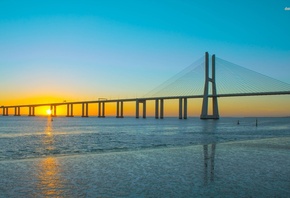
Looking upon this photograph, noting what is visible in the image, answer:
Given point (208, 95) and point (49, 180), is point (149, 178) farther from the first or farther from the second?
point (208, 95)

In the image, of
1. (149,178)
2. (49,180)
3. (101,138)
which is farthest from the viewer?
(101,138)

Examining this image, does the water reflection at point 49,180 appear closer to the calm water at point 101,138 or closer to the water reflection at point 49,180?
the water reflection at point 49,180

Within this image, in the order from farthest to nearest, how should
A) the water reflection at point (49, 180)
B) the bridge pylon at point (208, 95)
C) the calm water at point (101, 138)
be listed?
the bridge pylon at point (208, 95)
the calm water at point (101, 138)
the water reflection at point (49, 180)

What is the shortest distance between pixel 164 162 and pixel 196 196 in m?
4.96

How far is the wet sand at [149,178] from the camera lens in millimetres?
6928

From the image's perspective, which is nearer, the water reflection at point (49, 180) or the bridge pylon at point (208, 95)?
the water reflection at point (49, 180)

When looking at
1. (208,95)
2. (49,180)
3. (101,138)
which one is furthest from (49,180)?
(208,95)

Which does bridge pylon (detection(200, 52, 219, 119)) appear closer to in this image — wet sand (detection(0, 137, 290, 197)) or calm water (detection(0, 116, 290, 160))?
calm water (detection(0, 116, 290, 160))

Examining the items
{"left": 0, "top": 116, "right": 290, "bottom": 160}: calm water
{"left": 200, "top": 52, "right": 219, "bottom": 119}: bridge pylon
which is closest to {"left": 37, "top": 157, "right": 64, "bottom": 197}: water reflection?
{"left": 0, "top": 116, "right": 290, "bottom": 160}: calm water

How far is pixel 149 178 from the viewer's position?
8523 mm

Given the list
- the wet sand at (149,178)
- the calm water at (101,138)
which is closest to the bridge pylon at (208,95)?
the calm water at (101,138)

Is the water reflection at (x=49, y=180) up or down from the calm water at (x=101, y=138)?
up

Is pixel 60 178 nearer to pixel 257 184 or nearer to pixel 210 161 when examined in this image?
pixel 257 184

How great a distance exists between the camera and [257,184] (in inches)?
305
